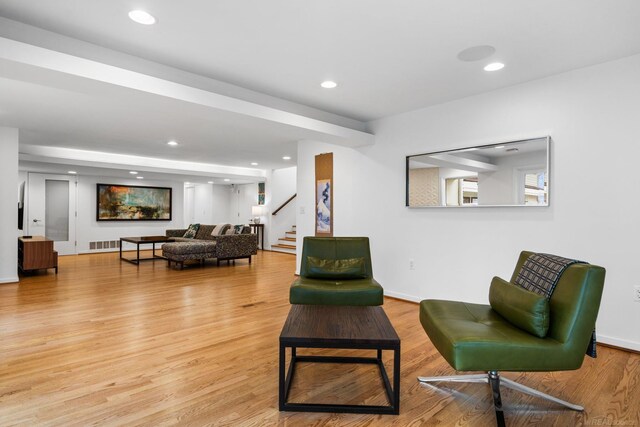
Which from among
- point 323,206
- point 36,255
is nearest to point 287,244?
point 323,206

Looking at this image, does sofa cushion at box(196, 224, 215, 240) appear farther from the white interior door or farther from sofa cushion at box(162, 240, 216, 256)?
the white interior door

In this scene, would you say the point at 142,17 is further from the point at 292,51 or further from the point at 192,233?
the point at 192,233

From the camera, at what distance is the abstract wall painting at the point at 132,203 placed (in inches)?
390

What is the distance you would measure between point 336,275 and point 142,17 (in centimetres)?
261

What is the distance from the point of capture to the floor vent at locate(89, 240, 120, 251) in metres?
9.74

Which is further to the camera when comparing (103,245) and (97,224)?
(103,245)

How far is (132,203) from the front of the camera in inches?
412

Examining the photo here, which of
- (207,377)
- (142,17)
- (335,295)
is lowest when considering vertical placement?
(207,377)

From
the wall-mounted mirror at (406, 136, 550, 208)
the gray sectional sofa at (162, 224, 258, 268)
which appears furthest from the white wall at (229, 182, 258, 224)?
the wall-mounted mirror at (406, 136, 550, 208)

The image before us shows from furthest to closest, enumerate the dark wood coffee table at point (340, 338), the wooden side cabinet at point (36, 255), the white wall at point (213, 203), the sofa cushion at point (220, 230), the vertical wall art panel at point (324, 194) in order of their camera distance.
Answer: the white wall at point (213, 203) → the sofa cushion at point (220, 230) → the wooden side cabinet at point (36, 255) → the vertical wall art panel at point (324, 194) → the dark wood coffee table at point (340, 338)

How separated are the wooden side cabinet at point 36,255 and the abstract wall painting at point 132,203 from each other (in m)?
3.84

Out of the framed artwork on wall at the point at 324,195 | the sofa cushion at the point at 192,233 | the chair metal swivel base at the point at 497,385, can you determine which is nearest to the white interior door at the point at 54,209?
the sofa cushion at the point at 192,233

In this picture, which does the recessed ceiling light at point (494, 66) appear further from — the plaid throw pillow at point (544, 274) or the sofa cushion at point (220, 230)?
the sofa cushion at point (220, 230)

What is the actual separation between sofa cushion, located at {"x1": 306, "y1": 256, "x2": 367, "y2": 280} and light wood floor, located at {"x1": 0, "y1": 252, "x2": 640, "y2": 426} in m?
0.62
